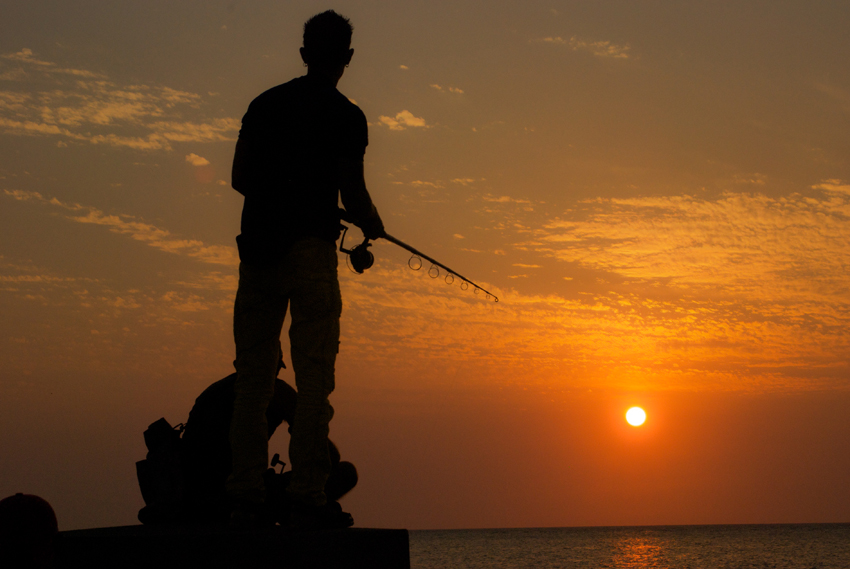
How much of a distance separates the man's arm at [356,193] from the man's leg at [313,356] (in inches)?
9.3

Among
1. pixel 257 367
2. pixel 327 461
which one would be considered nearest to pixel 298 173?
pixel 257 367

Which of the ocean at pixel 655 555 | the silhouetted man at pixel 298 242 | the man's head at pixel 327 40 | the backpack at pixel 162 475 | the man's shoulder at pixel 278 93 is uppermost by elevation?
the man's head at pixel 327 40

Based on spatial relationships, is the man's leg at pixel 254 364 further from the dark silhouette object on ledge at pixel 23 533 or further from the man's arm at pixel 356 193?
the dark silhouette object on ledge at pixel 23 533

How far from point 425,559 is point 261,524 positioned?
7262 centimetres

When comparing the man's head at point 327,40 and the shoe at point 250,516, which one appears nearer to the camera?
the shoe at point 250,516

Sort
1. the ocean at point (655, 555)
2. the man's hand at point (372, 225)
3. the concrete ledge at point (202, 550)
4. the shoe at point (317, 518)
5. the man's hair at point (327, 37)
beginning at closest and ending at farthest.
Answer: the concrete ledge at point (202, 550) → the shoe at point (317, 518) → the man's hair at point (327, 37) → the man's hand at point (372, 225) → the ocean at point (655, 555)

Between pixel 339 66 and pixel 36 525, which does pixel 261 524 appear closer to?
pixel 36 525

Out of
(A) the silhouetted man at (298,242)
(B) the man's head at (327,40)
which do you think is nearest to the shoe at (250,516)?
(A) the silhouetted man at (298,242)

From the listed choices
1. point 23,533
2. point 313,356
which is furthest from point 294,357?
point 23,533

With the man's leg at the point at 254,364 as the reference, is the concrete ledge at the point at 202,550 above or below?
below

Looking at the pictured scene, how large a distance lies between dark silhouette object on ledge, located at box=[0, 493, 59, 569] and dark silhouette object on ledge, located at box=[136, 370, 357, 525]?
164cm

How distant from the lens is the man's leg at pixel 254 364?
375 centimetres

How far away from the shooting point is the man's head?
387cm

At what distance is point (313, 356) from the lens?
12.0 ft
